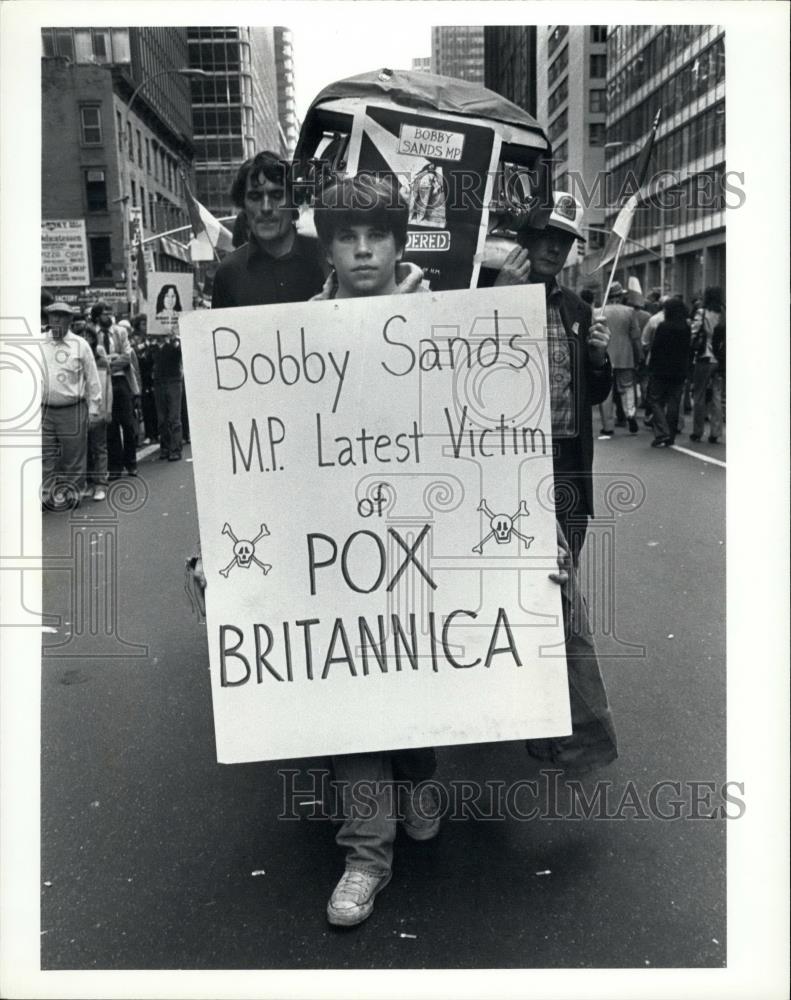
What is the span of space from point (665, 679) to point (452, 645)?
1836mm

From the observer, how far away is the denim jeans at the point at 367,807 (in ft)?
9.20

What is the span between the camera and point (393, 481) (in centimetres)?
267

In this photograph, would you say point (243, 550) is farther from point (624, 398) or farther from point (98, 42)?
point (624, 398)

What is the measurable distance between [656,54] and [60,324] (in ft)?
15.4

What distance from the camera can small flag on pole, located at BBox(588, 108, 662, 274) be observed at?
2.92 meters

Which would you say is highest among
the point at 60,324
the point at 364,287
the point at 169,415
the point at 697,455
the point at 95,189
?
the point at 95,189

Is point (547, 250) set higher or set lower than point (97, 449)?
higher

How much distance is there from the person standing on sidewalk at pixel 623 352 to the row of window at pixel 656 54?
12.4 feet

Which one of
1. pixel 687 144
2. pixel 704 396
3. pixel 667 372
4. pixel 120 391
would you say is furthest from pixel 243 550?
pixel 704 396

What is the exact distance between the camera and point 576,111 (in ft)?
10.8

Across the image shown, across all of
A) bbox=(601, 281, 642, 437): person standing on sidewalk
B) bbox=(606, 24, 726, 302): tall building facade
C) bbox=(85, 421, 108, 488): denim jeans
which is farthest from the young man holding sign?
bbox=(85, 421, 108, 488): denim jeans

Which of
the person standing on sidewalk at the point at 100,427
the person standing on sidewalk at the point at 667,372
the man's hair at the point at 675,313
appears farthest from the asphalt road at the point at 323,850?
the person standing on sidewalk at the point at 667,372

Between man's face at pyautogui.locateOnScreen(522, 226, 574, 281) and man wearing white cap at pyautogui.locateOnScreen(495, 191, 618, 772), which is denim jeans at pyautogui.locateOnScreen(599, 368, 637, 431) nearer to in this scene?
man wearing white cap at pyautogui.locateOnScreen(495, 191, 618, 772)

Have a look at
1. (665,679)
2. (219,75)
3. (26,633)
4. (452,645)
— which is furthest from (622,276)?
(26,633)
